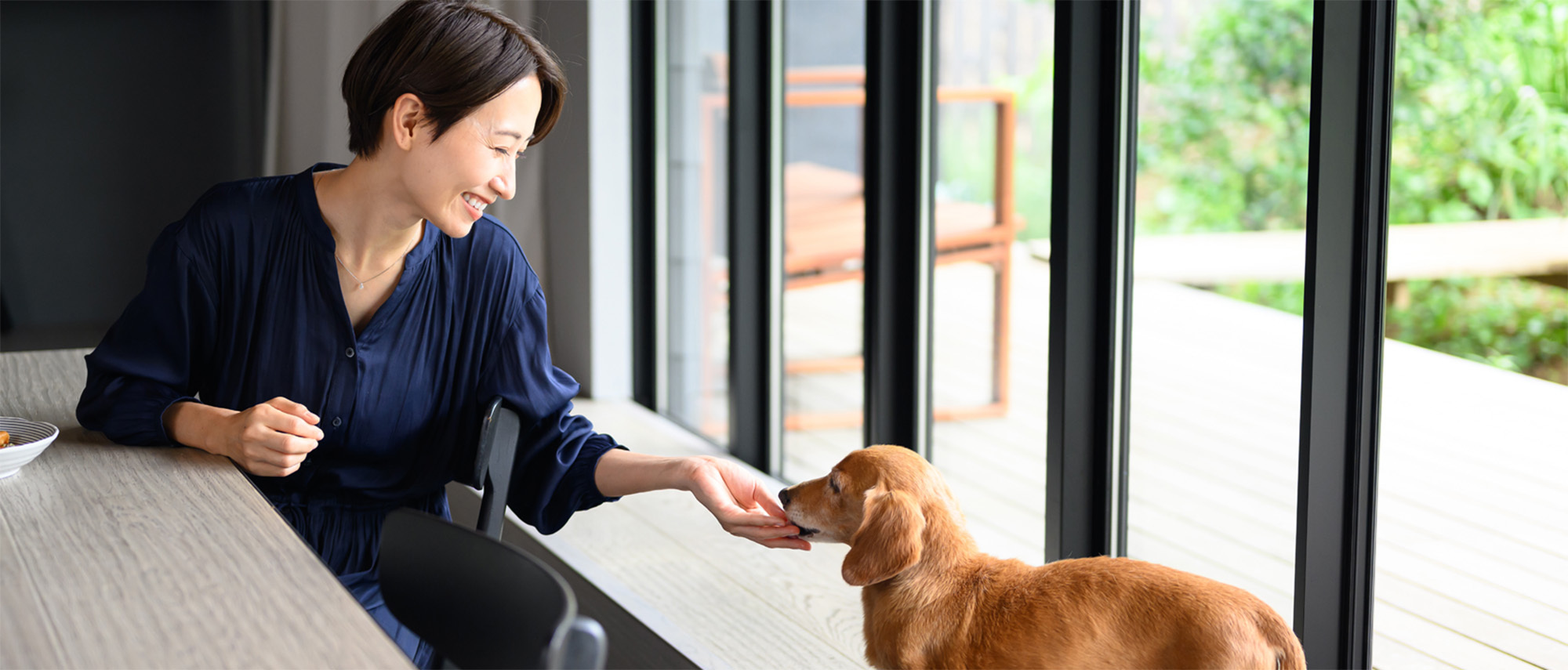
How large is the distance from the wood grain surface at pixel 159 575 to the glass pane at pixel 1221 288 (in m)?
1.57

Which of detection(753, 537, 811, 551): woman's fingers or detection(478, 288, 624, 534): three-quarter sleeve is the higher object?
detection(478, 288, 624, 534): three-quarter sleeve

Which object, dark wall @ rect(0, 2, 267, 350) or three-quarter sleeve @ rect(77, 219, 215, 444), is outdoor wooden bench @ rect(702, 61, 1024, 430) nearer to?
dark wall @ rect(0, 2, 267, 350)

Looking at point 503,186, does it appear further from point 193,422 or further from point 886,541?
point 886,541

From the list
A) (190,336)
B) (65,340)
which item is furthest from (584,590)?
(65,340)

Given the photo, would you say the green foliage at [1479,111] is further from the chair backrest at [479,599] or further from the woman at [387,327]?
the chair backrest at [479,599]

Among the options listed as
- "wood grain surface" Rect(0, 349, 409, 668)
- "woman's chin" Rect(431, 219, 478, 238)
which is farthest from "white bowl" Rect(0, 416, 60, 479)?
"woman's chin" Rect(431, 219, 478, 238)

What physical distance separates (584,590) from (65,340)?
2176 mm

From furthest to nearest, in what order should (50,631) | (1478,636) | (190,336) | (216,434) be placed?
(1478,636) < (190,336) < (216,434) < (50,631)

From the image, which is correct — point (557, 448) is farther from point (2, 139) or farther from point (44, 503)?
point (2, 139)

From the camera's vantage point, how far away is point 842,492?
3.99 ft

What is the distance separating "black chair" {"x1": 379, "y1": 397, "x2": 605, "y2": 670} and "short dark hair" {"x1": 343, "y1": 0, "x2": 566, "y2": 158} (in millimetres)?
523

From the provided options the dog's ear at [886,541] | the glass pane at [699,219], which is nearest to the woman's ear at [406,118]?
the dog's ear at [886,541]

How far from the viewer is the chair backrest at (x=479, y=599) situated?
79 cm

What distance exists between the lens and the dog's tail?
3.52ft
